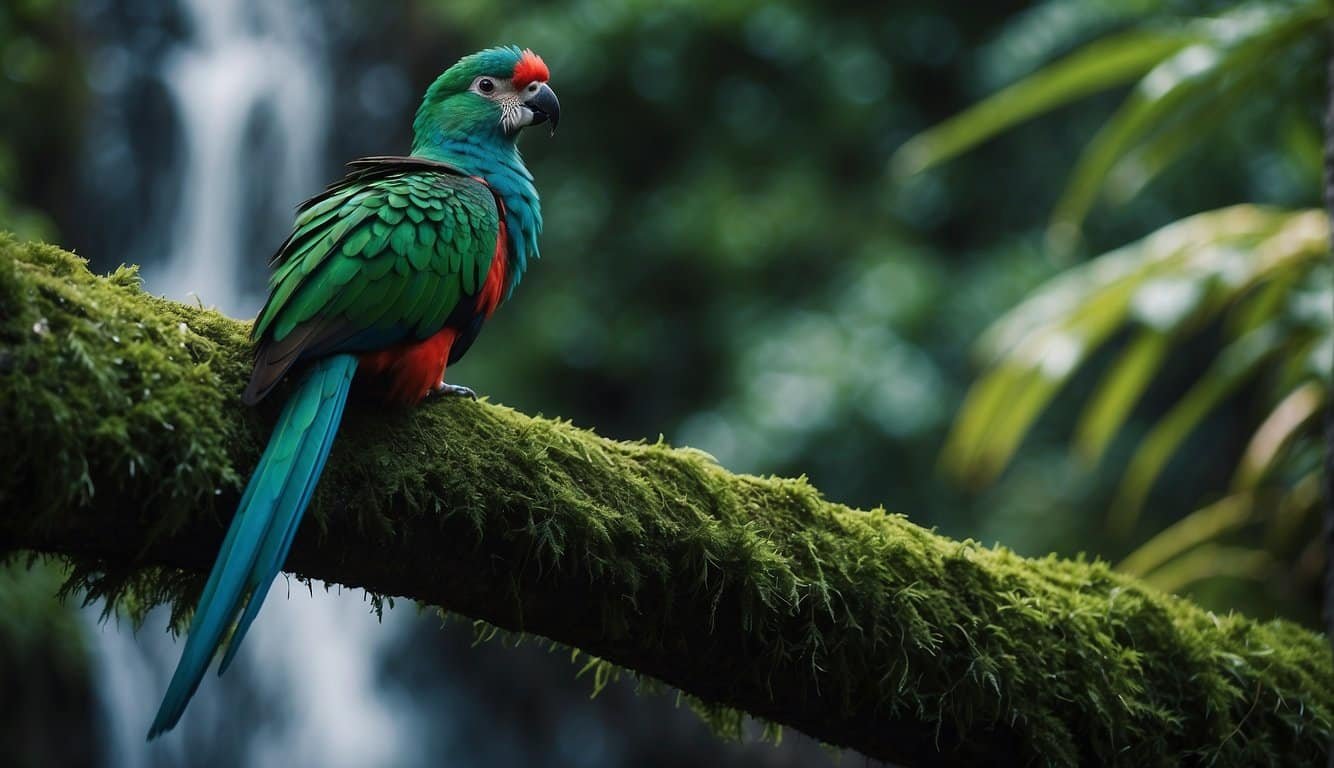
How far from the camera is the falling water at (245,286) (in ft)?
23.1

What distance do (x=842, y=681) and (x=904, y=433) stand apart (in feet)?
15.8

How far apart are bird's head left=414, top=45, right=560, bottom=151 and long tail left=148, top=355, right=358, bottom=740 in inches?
52.3

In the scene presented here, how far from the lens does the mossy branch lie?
1628 millimetres

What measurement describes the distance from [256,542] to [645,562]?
2.08 feet

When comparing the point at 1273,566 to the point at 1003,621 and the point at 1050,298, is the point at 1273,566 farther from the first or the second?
the point at 1003,621

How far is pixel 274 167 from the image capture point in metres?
8.33

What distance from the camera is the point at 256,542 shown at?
1.66m

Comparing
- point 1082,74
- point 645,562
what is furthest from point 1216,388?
point 645,562

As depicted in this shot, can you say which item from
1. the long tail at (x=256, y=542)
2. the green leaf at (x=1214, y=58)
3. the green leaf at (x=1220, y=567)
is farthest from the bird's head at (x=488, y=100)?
the green leaf at (x=1220, y=567)

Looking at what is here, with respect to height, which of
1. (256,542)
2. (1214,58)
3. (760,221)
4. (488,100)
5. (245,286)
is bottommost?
(256,542)

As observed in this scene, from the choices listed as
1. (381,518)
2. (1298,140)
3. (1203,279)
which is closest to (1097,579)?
(381,518)

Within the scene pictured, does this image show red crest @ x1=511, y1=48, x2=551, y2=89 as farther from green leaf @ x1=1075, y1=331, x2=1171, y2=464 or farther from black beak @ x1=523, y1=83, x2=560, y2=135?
green leaf @ x1=1075, y1=331, x2=1171, y2=464

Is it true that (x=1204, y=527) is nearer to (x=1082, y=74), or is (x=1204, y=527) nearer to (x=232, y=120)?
(x=1082, y=74)

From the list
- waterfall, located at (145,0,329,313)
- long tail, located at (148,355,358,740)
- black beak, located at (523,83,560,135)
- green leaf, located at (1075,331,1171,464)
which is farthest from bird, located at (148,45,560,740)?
waterfall, located at (145,0,329,313)
